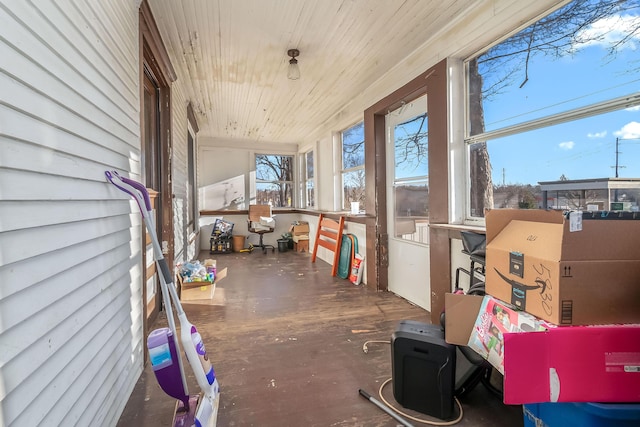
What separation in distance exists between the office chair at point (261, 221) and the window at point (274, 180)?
964 millimetres

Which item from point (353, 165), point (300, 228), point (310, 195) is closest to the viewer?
point (353, 165)

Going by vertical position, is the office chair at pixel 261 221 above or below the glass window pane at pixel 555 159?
below

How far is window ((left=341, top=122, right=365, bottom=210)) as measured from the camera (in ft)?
15.3

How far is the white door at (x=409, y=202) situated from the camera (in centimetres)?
324

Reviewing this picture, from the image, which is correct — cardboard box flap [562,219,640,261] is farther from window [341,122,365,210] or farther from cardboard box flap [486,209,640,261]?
window [341,122,365,210]

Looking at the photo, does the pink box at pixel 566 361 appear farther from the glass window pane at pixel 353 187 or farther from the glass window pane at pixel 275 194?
the glass window pane at pixel 275 194

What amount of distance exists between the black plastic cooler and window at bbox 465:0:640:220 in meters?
1.26

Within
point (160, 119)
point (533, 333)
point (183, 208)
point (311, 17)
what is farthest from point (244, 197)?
point (533, 333)

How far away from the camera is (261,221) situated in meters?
6.62

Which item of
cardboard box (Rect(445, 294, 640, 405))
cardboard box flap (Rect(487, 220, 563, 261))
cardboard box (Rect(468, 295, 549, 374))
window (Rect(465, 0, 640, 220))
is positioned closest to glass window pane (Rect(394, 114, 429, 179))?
window (Rect(465, 0, 640, 220))

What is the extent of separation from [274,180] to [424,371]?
663cm

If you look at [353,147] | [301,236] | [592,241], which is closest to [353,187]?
[353,147]

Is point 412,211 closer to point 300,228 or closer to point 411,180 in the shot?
point 411,180

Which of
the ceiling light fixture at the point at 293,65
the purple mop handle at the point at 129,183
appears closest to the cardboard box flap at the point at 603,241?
→ the purple mop handle at the point at 129,183
